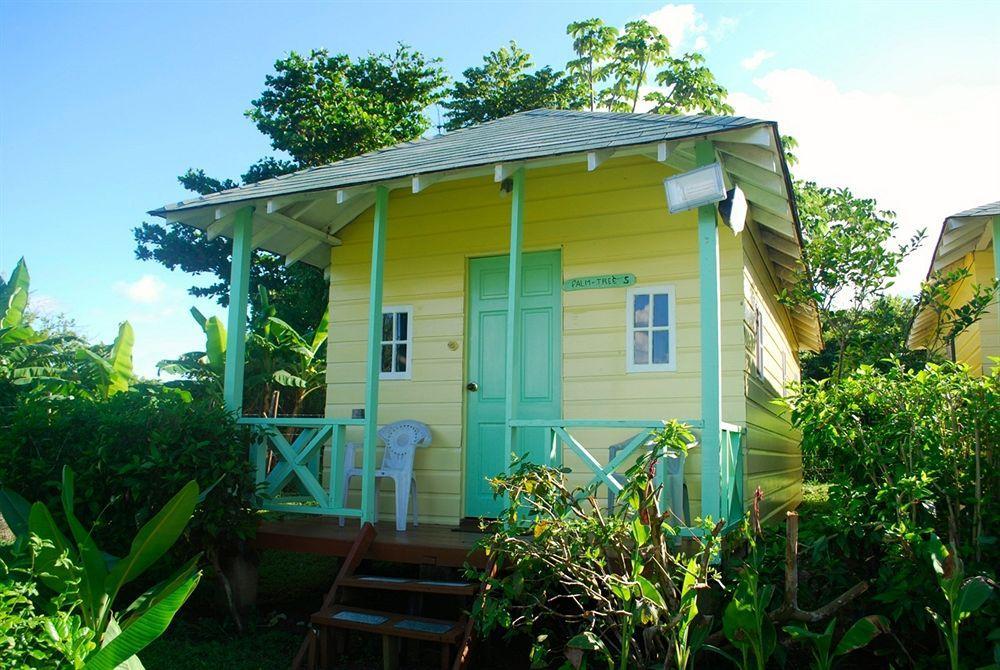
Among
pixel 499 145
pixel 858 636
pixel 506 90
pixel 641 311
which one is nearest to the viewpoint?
A: pixel 858 636

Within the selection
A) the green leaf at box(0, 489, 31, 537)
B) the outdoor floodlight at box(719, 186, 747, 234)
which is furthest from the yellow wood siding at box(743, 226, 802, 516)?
the green leaf at box(0, 489, 31, 537)

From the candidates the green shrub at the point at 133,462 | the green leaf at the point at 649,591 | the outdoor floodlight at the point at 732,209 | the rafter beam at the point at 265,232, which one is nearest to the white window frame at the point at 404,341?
the rafter beam at the point at 265,232

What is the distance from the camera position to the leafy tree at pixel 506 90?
19.7 meters

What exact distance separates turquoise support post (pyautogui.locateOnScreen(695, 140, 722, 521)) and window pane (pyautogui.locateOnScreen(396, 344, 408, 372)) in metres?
3.57

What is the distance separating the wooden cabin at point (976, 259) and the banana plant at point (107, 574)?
7683 millimetres

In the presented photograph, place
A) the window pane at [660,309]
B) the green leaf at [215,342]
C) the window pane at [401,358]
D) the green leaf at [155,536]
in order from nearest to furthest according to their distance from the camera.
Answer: the green leaf at [155,536] → the window pane at [660,309] → the window pane at [401,358] → the green leaf at [215,342]

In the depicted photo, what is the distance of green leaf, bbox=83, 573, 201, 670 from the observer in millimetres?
3884

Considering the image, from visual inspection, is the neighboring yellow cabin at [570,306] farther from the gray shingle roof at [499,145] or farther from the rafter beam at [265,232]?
the rafter beam at [265,232]

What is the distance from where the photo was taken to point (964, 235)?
916 cm

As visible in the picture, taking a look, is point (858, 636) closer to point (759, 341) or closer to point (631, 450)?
point (631, 450)

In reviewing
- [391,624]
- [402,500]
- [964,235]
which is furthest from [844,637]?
[964,235]

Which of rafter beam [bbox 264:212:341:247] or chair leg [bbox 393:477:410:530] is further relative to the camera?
rafter beam [bbox 264:212:341:247]

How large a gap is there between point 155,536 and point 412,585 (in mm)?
1791

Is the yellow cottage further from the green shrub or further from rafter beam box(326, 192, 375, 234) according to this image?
the green shrub
